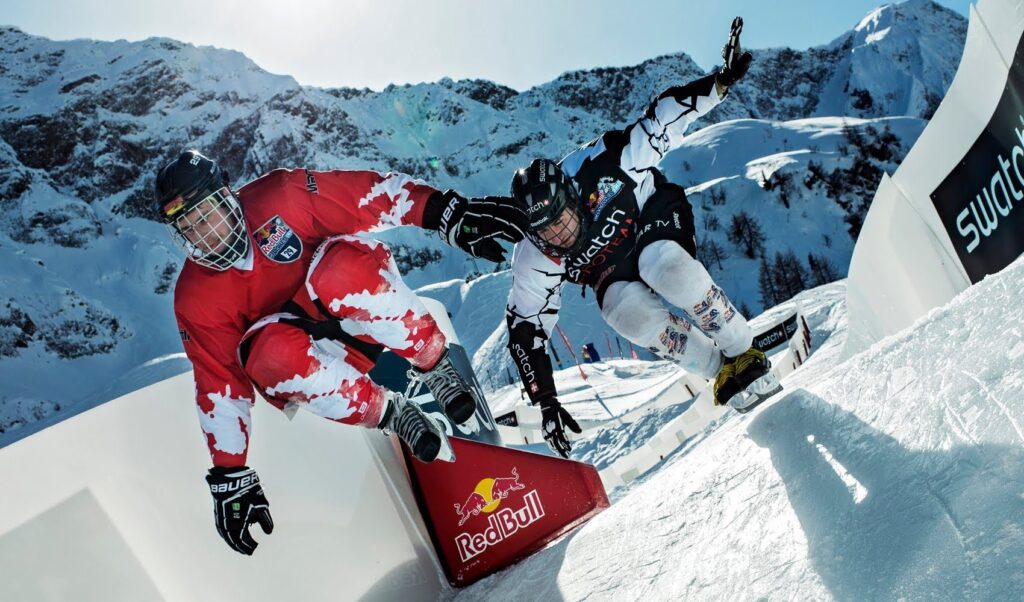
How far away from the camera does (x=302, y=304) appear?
273 centimetres

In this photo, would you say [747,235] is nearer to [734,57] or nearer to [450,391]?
[734,57]

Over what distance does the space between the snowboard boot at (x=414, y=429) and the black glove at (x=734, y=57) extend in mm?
2054

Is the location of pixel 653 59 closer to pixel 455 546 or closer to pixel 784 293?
pixel 784 293

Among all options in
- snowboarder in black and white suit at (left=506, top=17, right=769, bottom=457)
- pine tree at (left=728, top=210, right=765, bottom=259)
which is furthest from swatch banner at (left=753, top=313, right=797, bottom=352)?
pine tree at (left=728, top=210, right=765, bottom=259)

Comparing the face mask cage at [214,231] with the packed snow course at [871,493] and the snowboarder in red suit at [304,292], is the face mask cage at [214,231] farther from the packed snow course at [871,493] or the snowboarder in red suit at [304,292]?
the packed snow course at [871,493]

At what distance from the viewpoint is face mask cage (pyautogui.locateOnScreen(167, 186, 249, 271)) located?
253cm

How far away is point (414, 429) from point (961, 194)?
2.44 meters

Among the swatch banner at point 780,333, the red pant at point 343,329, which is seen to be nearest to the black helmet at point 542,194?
the red pant at point 343,329

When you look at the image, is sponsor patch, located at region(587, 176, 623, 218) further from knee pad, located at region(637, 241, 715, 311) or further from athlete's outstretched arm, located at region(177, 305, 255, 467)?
athlete's outstretched arm, located at region(177, 305, 255, 467)

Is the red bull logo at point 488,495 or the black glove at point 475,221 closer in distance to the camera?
the black glove at point 475,221

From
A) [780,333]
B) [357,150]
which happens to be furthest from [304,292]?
[357,150]

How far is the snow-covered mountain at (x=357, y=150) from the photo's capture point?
59.2 m

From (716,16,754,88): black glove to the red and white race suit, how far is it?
1487 mm

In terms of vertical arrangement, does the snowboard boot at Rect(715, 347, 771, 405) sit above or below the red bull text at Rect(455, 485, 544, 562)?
above
